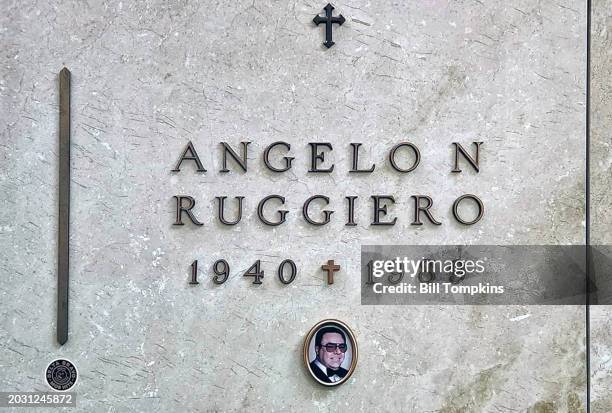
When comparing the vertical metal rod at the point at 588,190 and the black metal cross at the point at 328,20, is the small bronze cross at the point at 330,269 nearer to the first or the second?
the black metal cross at the point at 328,20

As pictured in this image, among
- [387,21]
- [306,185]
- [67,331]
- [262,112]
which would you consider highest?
[387,21]

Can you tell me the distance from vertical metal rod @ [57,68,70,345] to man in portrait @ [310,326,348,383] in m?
1.10

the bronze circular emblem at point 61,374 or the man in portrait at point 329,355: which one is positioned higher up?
the man in portrait at point 329,355

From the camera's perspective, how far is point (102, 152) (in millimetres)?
2244

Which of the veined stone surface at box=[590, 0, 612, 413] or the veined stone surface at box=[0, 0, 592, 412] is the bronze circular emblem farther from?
the veined stone surface at box=[590, 0, 612, 413]

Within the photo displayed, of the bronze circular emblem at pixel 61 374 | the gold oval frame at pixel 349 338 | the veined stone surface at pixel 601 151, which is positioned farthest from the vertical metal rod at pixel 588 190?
the bronze circular emblem at pixel 61 374

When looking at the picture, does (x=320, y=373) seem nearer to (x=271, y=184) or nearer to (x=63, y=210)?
(x=271, y=184)

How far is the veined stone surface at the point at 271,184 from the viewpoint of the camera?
7.27 ft

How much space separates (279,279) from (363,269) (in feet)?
1.22

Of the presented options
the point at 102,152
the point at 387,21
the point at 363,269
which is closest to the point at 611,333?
the point at 363,269

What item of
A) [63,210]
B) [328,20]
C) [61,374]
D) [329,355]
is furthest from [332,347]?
[328,20]

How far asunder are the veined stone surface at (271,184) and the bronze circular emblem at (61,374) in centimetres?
4

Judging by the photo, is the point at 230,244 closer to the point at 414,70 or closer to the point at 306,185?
the point at 306,185

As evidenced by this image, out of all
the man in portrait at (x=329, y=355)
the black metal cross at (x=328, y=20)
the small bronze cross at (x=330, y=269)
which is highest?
the black metal cross at (x=328, y=20)
